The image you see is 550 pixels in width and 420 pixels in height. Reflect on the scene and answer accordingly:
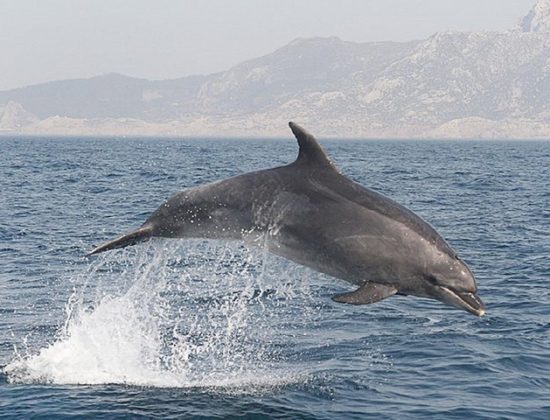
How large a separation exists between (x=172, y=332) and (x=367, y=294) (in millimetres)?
9061

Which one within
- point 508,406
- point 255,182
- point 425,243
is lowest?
point 508,406

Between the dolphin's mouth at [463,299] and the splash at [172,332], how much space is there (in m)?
2.75

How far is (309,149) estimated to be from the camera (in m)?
14.4

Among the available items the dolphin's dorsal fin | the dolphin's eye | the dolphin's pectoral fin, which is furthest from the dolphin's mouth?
the dolphin's dorsal fin

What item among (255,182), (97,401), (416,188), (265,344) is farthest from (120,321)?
(416,188)

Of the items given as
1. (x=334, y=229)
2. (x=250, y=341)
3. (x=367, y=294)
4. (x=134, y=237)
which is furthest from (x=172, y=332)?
(x=367, y=294)

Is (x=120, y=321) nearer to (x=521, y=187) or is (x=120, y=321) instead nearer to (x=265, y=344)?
(x=265, y=344)

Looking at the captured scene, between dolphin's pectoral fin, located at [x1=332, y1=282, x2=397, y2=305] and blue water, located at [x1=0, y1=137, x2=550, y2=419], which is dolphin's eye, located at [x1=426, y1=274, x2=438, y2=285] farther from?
blue water, located at [x1=0, y1=137, x2=550, y2=419]

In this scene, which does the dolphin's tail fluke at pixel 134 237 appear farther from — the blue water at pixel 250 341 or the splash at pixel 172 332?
the blue water at pixel 250 341

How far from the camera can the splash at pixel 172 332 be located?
56.9 feet

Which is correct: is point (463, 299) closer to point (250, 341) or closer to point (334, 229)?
point (334, 229)

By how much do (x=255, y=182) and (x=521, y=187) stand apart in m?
57.7

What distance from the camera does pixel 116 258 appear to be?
105 ft

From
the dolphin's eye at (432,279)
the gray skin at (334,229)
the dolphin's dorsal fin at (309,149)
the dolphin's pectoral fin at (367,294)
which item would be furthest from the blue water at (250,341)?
the dolphin's eye at (432,279)
